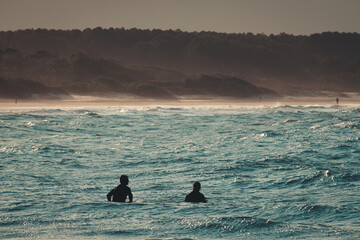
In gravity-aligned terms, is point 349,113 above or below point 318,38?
below

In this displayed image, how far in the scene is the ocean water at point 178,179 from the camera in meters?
12.7

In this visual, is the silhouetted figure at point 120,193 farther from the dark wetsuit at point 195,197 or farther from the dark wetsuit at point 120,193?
the dark wetsuit at point 195,197

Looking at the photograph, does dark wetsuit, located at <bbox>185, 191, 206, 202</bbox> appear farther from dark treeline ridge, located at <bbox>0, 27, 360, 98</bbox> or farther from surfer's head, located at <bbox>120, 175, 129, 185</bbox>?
dark treeline ridge, located at <bbox>0, 27, 360, 98</bbox>

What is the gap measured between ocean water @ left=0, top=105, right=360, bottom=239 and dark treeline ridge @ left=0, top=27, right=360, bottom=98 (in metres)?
36.3

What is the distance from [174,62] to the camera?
125 m

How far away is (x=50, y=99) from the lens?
214 ft

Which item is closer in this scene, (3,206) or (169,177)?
(3,206)

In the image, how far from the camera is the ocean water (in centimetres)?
1266

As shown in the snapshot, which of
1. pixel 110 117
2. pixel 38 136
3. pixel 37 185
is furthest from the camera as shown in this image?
pixel 110 117

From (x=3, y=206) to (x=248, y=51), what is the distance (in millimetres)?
119123

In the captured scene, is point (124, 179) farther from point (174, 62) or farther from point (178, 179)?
point (174, 62)

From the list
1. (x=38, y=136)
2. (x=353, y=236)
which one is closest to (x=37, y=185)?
(x=353, y=236)

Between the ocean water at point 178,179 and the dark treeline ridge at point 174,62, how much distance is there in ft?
119

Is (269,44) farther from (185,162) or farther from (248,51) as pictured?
(185,162)
